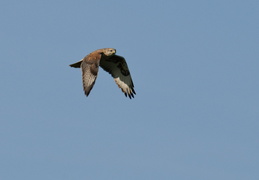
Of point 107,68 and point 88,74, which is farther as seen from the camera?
point 107,68

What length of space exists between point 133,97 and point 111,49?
3.55m

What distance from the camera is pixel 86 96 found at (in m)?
32.9

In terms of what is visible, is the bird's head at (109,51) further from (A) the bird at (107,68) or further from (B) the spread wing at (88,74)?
(B) the spread wing at (88,74)

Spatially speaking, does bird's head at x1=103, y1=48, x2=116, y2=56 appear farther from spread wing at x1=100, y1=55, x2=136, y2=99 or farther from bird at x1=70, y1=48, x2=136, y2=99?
spread wing at x1=100, y1=55, x2=136, y2=99

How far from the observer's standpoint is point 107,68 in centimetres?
3884

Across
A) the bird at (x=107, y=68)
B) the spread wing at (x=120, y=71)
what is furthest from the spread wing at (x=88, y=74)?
the spread wing at (x=120, y=71)

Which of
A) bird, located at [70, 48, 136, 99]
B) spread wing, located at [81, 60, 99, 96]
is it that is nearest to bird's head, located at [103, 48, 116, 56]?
bird, located at [70, 48, 136, 99]

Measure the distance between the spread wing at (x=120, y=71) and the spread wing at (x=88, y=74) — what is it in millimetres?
3182

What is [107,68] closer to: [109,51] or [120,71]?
[120,71]

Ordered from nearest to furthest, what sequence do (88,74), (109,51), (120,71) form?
(88,74) → (109,51) → (120,71)

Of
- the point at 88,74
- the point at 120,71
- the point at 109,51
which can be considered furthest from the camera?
the point at 120,71

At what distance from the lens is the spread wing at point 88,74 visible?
33.8 meters

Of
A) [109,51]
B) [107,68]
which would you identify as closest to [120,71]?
[107,68]

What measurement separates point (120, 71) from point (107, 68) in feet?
2.11
